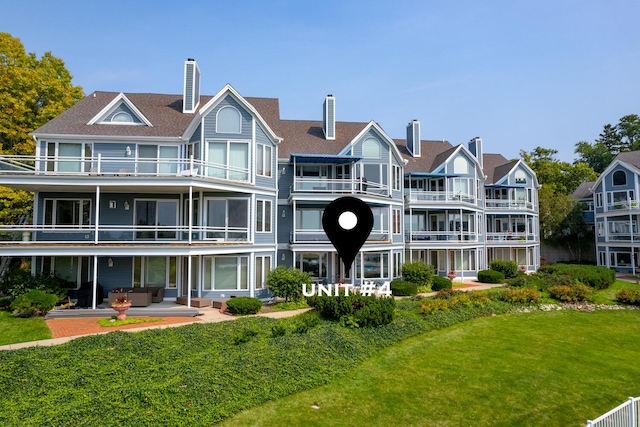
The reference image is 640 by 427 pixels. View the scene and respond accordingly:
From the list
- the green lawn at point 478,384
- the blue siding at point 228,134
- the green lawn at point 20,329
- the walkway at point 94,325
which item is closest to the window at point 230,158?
the blue siding at point 228,134

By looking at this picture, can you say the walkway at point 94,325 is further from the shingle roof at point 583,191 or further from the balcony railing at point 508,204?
the shingle roof at point 583,191

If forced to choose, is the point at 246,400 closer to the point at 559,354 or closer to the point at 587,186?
the point at 559,354

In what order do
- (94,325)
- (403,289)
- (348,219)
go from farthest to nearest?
(403,289) → (94,325) → (348,219)

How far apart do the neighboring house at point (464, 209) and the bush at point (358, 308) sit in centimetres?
1463

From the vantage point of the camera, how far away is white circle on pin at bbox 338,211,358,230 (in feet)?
38.6

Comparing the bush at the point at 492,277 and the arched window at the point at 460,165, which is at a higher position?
the arched window at the point at 460,165

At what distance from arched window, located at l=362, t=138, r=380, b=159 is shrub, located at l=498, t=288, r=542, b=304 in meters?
11.5

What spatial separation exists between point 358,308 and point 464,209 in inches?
766

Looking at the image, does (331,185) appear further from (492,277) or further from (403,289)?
(492,277)

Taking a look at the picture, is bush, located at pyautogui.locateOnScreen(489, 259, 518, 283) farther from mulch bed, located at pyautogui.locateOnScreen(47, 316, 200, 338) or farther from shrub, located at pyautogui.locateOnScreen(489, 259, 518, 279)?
mulch bed, located at pyautogui.locateOnScreen(47, 316, 200, 338)

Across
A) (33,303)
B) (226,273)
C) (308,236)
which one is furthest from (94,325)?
(308,236)

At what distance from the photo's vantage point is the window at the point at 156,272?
65.0 feet

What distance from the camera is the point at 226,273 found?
19.6m

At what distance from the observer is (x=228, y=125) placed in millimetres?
20344
